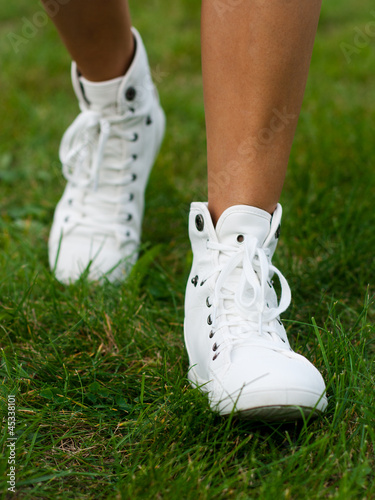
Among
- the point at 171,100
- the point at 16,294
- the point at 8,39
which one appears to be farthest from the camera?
the point at 8,39

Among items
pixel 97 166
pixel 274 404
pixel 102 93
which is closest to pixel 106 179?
pixel 97 166

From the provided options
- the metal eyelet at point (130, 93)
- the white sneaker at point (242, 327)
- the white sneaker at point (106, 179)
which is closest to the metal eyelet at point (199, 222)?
the white sneaker at point (242, 327)

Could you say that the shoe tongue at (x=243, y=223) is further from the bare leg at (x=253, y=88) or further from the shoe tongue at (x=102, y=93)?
the shoe tongue at (x=102, y=93)

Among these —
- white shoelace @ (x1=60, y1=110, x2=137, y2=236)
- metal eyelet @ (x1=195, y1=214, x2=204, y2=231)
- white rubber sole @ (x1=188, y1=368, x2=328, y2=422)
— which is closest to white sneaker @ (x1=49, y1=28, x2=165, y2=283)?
white shoelace @ (x1=60, y1=110, x2=137, y2=236)

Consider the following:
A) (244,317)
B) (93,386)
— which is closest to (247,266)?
(244,317)

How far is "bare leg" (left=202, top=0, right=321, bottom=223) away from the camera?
0.97 m

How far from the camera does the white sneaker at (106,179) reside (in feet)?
4.89

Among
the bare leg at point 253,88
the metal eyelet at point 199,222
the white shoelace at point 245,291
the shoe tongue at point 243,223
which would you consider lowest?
the white shoelace at point 245,291

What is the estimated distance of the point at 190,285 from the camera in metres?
1.17

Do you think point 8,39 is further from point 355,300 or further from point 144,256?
point 355,300

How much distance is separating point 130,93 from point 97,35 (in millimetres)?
180

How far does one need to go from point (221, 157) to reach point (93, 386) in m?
0.52

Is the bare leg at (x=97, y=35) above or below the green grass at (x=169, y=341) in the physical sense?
above

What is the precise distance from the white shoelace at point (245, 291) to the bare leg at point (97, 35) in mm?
653
